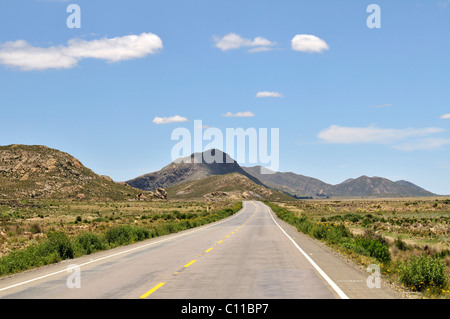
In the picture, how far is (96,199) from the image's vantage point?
12781cm

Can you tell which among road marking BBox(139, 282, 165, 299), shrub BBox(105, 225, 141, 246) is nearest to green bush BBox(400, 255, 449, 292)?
road marking BBox(139, 282, 165, 299)

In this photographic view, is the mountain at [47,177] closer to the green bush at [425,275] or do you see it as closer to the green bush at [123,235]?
the green bush at [123,235]

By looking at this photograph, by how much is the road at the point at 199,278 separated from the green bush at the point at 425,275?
95cm

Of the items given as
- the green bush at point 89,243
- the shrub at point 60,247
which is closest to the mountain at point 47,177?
the green bush at point 89,243

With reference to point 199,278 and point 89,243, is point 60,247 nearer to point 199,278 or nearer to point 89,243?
point 89,243

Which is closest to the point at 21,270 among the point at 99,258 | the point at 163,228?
the point at 99,258

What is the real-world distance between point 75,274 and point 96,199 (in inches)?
4591

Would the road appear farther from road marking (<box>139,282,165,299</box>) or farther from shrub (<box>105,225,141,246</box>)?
shrub (<box>105,225,141,246</box>)

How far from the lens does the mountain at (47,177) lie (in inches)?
4710

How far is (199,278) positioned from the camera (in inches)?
533

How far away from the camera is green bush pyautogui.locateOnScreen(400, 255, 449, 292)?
12.4m

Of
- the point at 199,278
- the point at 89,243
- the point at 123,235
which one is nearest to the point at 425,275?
the point at 199,278

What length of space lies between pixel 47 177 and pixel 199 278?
409 ft
